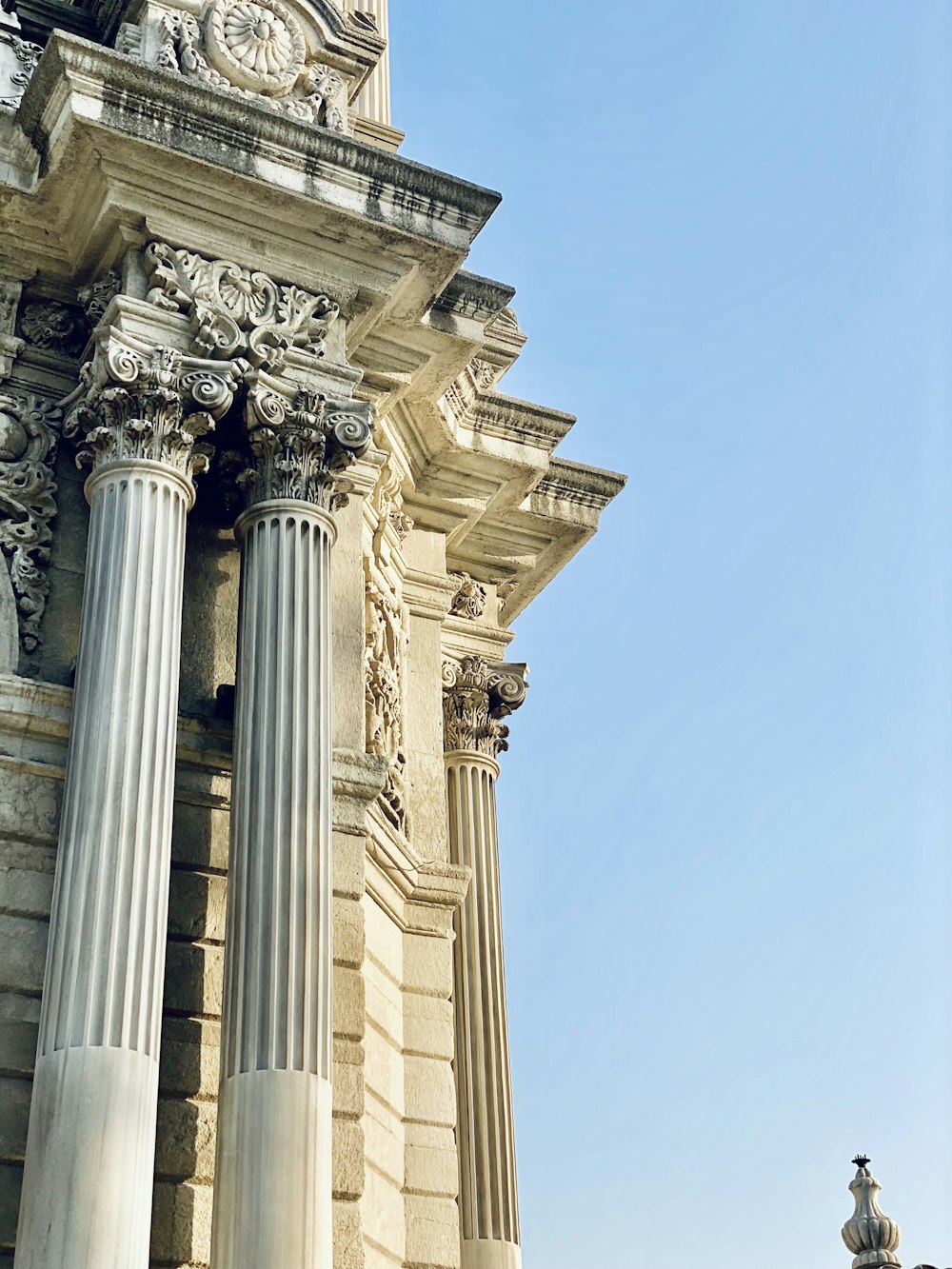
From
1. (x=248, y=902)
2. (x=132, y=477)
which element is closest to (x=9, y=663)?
(x=132, y=477)

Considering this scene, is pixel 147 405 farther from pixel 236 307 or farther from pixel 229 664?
pixel 229 664

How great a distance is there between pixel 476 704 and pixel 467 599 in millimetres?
1111

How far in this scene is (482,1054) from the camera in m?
16.5

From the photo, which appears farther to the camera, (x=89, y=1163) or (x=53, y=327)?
(x=53, y=327)

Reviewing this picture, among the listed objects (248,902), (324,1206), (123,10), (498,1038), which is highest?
(123,10)

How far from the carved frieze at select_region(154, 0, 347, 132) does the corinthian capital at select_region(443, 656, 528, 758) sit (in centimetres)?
583

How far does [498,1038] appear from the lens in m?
16.7

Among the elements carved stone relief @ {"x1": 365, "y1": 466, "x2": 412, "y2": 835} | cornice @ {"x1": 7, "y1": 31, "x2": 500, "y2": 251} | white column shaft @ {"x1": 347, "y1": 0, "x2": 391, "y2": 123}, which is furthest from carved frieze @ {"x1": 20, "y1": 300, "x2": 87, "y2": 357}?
white column shaft @ {"x1": 347, "y1": 0, "x2": 391, "y2": 123}

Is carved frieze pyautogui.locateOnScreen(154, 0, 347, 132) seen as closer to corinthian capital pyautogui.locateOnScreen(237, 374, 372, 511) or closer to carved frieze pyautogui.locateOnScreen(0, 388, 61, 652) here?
corinthian capital pyautogui.locateOnScreen(237, 374, 372, 511)

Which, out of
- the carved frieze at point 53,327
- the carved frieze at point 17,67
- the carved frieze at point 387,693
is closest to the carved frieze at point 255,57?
the carved frieze at point 17,67

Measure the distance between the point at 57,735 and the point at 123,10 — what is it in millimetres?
6402

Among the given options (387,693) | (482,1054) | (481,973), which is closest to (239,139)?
(387,693)

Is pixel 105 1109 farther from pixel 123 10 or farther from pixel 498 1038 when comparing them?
pixel 123 10

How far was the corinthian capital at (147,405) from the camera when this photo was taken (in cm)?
1248
